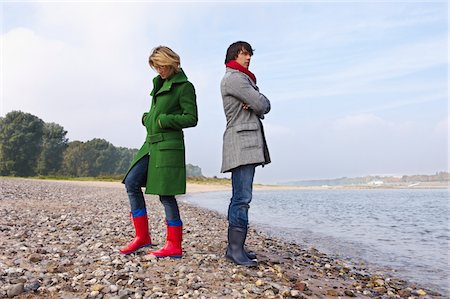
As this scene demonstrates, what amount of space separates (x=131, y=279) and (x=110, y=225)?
4.08 metres

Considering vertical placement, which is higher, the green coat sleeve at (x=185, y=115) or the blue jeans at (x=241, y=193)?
the green coat sleeve at (x=185, y=115)

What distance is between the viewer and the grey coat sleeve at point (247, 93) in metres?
4.75

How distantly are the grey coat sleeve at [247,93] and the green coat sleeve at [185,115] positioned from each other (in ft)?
1.50

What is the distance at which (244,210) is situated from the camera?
16.1 ft

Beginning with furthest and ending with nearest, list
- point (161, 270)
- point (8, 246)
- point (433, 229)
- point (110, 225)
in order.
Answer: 1. point (433, 229)
2. point (110, 225)
3. point (8, 246)
4. point (161, 270)

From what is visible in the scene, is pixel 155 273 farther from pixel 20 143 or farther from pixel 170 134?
pixel 20 143

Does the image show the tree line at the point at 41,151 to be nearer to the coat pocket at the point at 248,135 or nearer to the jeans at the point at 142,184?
the jeans at the point at 142,184

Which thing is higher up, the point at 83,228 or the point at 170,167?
the point at 170,167

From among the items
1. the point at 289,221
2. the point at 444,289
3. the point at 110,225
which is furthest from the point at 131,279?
the point at 289,221

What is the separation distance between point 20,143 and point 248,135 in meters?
61.3

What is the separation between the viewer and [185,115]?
4734 mm

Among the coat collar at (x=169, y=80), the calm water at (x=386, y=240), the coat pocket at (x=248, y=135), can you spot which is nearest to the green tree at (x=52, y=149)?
the calm water at (x=386, y=240)

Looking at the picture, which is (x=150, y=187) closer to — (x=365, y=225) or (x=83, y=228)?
(x=83, y=228)

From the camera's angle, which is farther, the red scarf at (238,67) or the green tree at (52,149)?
the green tree at (52,149)
